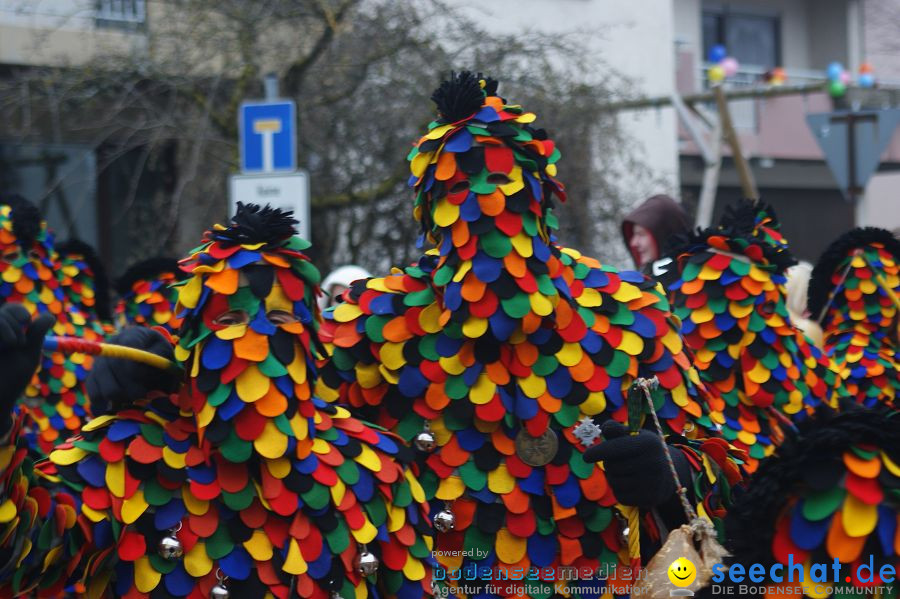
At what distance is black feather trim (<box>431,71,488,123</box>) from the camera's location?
2.95m

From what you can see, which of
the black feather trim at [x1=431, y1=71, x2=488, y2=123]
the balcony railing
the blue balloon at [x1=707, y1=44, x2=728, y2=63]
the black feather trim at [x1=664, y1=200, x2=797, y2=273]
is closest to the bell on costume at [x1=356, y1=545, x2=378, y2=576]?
the black feather trim at [x1=431, y1=71, x2=488, y2=123]

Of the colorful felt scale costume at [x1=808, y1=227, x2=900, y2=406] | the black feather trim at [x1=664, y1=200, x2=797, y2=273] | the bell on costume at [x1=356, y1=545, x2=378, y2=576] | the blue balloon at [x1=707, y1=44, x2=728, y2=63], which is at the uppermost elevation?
the blue balloon at [x1=707, y1=44, x2=728, y2=63]

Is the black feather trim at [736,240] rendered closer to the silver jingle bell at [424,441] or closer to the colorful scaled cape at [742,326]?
the colorful scaled cape at [742,326]

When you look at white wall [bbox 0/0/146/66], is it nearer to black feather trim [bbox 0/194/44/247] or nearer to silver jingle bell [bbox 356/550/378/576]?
black feather trim [bbox 0/194/44/247]

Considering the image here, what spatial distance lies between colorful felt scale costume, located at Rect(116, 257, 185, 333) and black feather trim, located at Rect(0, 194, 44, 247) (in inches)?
13.5

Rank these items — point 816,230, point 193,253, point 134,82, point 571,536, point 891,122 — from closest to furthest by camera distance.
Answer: point 193,253 < point 571,536 < point 891,122 < point 134,82 < point 816,230

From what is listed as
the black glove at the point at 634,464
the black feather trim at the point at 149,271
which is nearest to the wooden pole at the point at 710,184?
the black feather trim at the point at 149,271

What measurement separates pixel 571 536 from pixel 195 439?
91 centimetres

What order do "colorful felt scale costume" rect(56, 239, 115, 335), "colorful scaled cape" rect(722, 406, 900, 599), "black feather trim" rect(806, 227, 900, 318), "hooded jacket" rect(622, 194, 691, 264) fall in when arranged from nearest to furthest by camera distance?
"colorful scaled cape" rect(722, 406, 900, 599), "black feather trim" rect(806, 227, 900, 318), "colorful felt scale costume" rect(56, 239, 115, 335), "hooded jacket" rect(622, 194, 691, 264)

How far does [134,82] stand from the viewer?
28.1 feet

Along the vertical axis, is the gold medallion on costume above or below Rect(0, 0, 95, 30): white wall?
below

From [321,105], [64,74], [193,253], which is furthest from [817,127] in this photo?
[193,253]

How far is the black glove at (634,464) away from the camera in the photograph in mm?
2625

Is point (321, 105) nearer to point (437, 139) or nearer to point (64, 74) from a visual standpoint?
point (64, 74)
